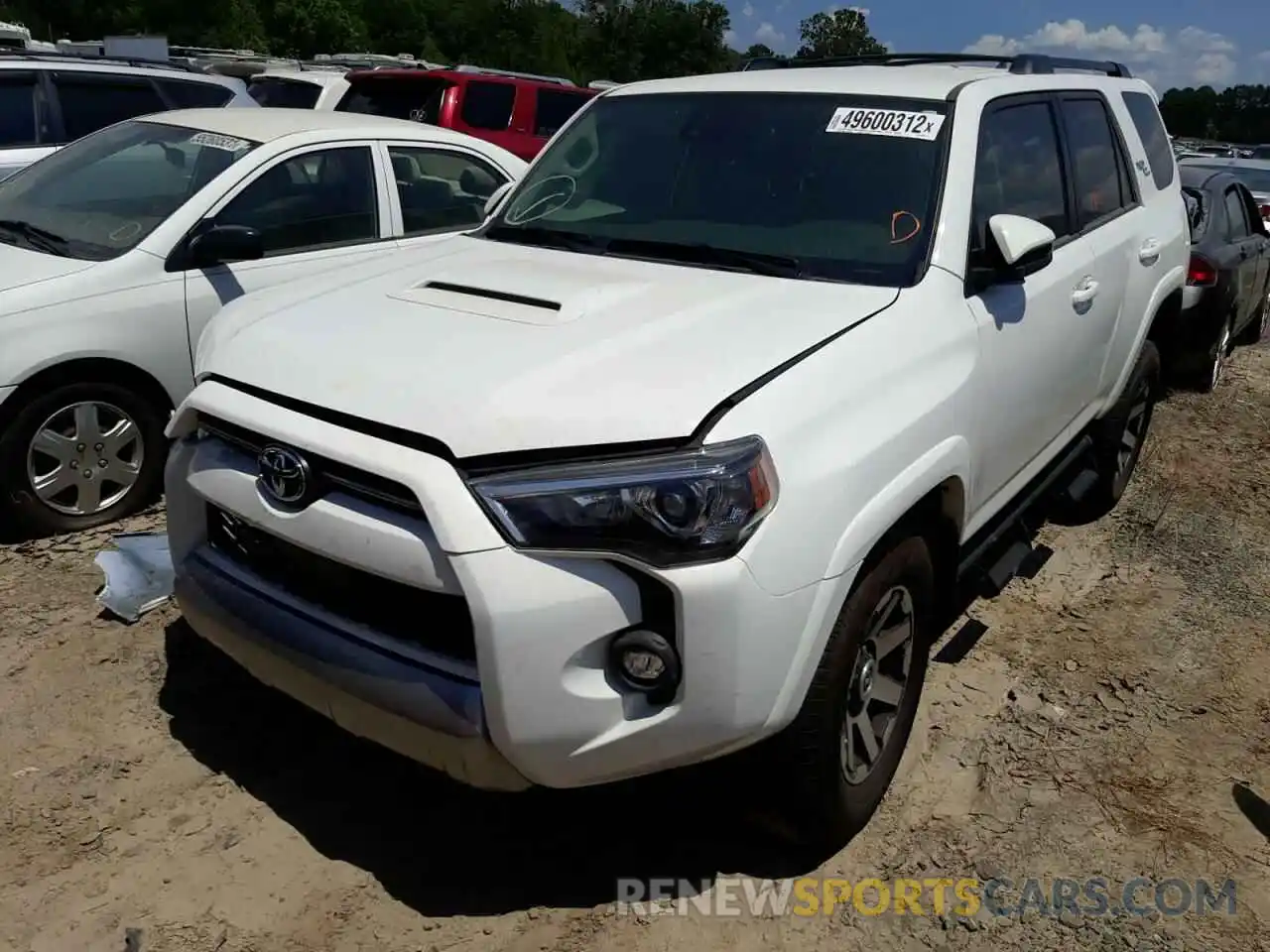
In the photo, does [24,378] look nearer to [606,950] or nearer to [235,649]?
[235,649]

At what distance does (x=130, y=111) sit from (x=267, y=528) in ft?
21.8

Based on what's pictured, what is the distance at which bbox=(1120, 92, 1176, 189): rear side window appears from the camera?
5086mm

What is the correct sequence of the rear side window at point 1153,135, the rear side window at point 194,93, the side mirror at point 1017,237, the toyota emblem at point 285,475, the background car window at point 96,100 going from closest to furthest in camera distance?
the toyota emblem at point 285,475
the side mirror at point 1017,237
the rear side window at point 1153,135
the background car window at point 96,100
the rear side window at point 194,93

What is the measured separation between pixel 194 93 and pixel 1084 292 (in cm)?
690

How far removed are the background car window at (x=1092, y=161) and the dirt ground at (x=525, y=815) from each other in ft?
5.67

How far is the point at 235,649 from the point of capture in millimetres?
2744

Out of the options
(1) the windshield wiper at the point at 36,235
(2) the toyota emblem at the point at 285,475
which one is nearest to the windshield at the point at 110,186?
(1) the windshield wiper at the point at 36,235

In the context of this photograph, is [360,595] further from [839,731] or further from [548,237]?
[548,237]

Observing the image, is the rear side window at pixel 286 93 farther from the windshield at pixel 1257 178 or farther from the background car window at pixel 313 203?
the windshield at pixel 1257 178

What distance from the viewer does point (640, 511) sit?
7.32 ft

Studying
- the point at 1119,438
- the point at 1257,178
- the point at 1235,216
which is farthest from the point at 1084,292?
the point at 1257,178

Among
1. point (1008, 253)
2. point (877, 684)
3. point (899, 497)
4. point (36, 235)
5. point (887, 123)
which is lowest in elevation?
point (877, 684)

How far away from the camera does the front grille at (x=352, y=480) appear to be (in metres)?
2.35

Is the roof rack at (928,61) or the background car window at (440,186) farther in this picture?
the background car window at (440,186)
